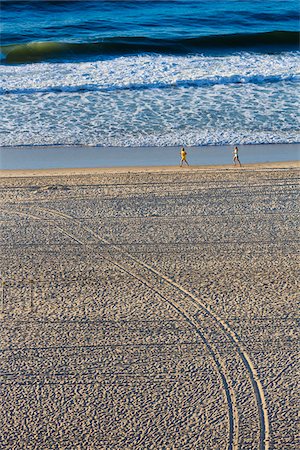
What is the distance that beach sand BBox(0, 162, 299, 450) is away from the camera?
9.41 metres

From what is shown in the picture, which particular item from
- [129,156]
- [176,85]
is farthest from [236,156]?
[176,85]

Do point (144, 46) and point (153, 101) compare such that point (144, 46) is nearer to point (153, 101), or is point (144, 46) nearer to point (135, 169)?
point (153, 101)

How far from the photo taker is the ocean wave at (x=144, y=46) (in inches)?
1154

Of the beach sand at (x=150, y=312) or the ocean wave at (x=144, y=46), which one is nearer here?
the beach sand at (x=150, y=312)

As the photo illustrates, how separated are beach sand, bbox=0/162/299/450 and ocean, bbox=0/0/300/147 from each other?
4217 millimetres

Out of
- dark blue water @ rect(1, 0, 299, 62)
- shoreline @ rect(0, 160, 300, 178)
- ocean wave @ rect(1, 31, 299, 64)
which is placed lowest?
shoreline @ rect(0, 160, 300, 178)

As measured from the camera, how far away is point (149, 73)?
86.5 ft

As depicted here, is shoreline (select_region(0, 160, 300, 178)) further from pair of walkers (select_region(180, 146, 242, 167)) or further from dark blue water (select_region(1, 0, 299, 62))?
dark blue water (select_region(1, 0, 299, 62))

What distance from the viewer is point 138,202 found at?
15523mm

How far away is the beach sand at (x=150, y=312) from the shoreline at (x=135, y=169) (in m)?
0.72

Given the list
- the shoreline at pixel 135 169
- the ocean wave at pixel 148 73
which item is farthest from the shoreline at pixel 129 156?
the ocean wave at pixel 148 73

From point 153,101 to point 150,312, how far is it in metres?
13.1

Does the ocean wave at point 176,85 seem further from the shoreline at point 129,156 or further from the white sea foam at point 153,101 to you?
the shoreline at point 129,156

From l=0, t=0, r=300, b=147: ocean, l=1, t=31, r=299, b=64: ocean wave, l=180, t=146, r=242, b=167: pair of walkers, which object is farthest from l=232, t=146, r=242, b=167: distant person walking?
l=1, t=31, r=299, b=64: ocean wave
